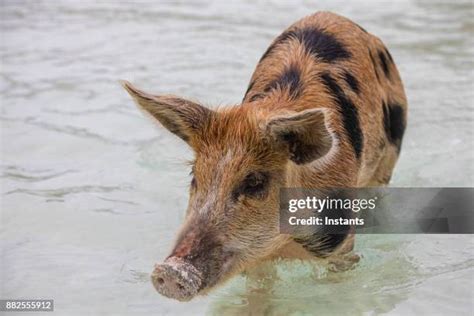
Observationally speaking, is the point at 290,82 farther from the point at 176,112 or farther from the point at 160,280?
the point at 160,280

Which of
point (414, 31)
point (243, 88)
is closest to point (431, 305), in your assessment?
point (243, 88)

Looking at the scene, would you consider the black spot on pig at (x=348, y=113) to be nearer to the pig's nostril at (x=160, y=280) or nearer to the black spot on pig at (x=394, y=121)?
the black spot on pig at (x=394, y=121)

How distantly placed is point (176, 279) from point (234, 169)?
2.58 ft

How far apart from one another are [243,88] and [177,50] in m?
1.81

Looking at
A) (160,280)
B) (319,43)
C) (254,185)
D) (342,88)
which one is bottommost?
(160,280)

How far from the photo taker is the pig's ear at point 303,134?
4.20 meters

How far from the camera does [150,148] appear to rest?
7641 mm

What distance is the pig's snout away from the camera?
3908mm

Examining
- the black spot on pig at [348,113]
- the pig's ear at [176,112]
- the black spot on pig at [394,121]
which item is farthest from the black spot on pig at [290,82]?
the black spot on pig at [394,121]

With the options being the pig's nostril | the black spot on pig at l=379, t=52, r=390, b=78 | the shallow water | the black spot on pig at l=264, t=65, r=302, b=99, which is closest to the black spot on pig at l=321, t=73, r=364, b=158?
the black spot on pig at l=264, t=65, r=302, b=99

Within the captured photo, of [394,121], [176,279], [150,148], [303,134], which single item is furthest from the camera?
[150,148]

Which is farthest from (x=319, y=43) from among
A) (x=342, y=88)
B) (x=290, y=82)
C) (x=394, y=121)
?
(x=394, y=121)

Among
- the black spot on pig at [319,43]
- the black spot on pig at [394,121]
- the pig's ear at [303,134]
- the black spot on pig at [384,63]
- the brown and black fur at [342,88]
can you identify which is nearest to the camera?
the pig's ear at [303,134]

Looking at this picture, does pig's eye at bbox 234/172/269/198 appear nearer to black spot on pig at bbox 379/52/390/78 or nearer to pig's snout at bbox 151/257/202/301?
pig's snout at bbox 151/257/202/301
